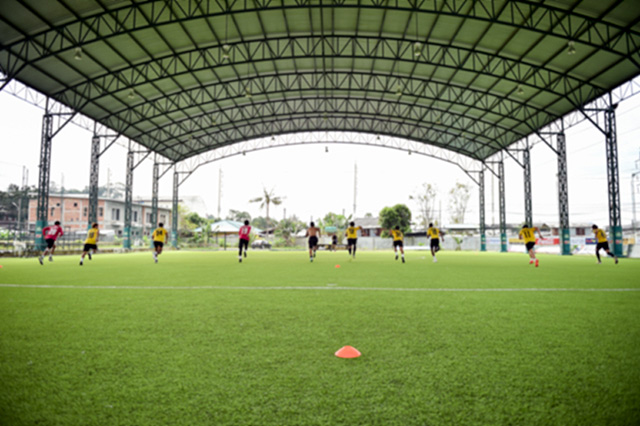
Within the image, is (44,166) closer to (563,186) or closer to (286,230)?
(286,230)

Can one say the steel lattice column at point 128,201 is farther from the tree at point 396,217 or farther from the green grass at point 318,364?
the tree at point 396,217

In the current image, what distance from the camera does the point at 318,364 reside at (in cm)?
287

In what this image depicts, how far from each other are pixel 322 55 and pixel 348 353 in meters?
22.2

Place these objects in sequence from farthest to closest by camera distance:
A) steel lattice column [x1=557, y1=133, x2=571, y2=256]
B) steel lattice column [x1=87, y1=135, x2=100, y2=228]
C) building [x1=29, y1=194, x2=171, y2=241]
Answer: building [x1=29, y1=194, x2=171, y2=241], steel lattice column [x1=87, y1=135, x2=100, y2=228], steel lattice column [x1=557, y1=133, x2=571, y2=256]

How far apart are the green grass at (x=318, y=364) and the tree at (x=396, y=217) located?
159 feet

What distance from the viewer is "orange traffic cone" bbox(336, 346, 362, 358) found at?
10.0 feet

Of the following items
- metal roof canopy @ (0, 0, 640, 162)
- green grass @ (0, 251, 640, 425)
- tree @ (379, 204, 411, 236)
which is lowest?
green grass @ (0, 251, 640, 425)

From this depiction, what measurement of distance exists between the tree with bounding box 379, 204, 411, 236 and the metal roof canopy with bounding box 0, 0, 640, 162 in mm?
19487

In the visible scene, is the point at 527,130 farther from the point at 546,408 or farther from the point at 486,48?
the point at 546,408

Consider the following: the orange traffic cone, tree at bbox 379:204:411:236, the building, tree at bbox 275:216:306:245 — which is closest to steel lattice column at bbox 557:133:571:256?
tree at bbox 379:204:411:236

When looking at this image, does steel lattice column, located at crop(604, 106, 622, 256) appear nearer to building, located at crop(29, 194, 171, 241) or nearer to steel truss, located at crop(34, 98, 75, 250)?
steel truss, located at crop(34, 98, 75, 250)

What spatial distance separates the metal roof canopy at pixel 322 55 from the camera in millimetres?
18656

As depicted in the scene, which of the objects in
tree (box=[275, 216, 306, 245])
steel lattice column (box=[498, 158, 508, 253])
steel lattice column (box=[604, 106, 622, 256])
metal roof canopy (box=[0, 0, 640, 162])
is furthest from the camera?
tree (box=[275, 216, 306, 245])

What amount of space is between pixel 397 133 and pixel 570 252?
1865cm
